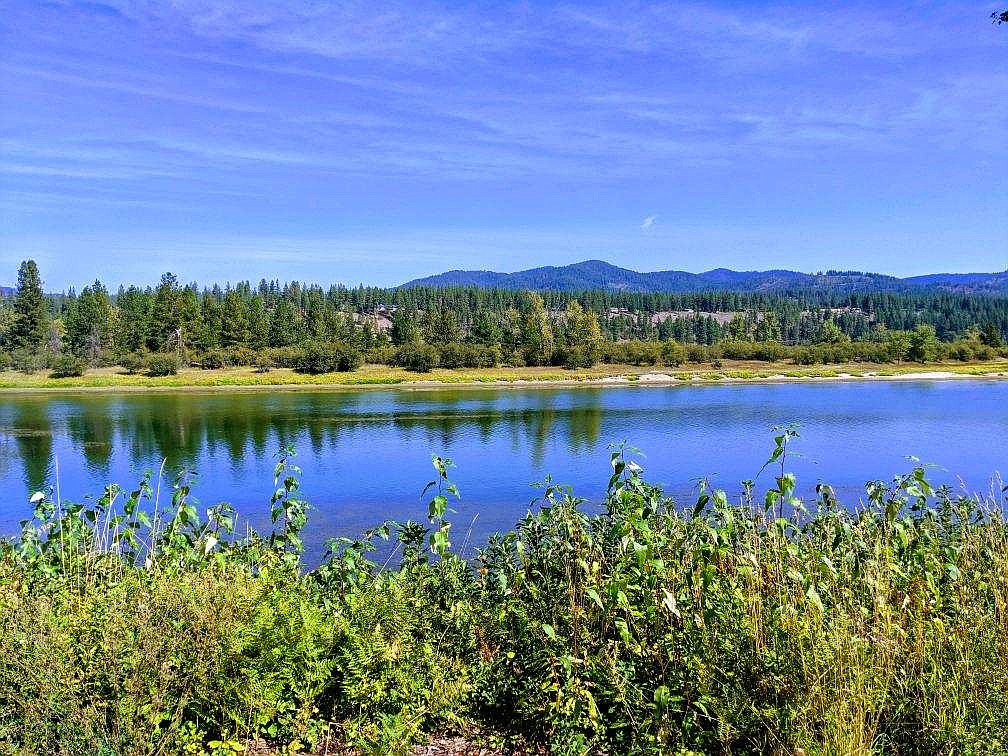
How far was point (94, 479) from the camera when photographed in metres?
22.7

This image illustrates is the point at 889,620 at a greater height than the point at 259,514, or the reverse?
the point at 889,620

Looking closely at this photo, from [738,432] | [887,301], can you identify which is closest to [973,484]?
[738,432]

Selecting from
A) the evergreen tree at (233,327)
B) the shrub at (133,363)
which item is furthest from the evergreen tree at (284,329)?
the shrub at (133,363)

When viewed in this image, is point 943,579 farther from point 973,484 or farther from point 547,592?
point 973,484

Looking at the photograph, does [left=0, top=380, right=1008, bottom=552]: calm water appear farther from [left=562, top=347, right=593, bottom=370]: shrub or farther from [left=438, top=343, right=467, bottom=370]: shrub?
[left=562, top=347, right=593, bottom=370]: shrub

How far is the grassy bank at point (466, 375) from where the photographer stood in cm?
7019

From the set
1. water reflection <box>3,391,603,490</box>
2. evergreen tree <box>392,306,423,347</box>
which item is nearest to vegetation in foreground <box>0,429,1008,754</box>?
water reflection <box>3,391,603,490</box>

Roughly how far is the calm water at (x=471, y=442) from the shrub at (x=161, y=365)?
20.9 m

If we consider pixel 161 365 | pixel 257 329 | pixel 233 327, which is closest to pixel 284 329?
pixel 257 329

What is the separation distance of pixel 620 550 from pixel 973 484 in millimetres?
17429

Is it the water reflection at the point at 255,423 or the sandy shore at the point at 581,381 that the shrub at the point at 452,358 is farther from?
the water reflection at the point at 255,423

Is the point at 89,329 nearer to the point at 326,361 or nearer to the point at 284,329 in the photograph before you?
the point at 284,329

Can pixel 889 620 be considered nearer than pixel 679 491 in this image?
Yes

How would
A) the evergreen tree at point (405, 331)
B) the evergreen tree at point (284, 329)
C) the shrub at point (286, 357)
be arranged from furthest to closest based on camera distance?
the evergreen tree at point (284, 329), the evergreen tree at point (405, 331), the shrub at point (286, 357)
